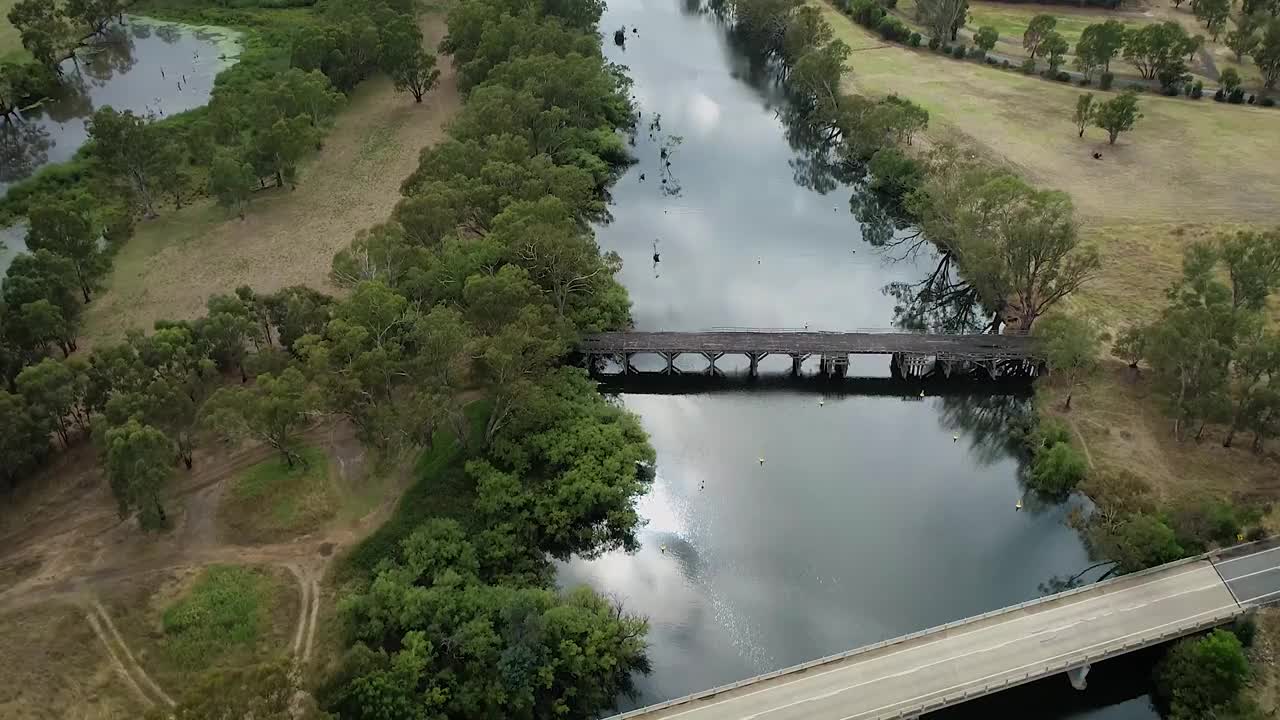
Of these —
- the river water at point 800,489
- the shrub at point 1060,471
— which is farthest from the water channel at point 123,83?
the shrub at point 1060,471

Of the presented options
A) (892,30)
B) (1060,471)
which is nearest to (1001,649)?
(1060,471)

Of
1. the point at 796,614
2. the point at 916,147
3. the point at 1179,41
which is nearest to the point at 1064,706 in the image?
the point at 796,614

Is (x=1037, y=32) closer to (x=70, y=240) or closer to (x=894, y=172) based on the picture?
(x=894, y=172)

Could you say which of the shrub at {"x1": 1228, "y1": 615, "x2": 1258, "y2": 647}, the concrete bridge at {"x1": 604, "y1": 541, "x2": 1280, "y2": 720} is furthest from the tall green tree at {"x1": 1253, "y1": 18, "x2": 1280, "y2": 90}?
the shrub at {"x1": 1228, "y1": 615, "x2": 1258, "y2": 647}

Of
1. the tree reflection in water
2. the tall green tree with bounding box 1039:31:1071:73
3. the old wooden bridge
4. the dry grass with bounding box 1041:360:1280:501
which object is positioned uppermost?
the tall green tree with bounding box 1039:31:1071:73

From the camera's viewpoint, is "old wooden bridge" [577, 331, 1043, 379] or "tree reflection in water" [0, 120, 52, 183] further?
"tree reflection in water" [0, 120, 52, 183]

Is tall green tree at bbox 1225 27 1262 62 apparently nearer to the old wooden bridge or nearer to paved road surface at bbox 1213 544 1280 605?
the old wooden bridge
